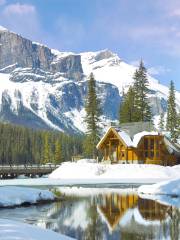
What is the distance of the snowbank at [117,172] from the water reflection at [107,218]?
25347 mm

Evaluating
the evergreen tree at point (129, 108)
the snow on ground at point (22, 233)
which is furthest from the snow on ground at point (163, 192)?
the evergreen tree at point (129, 108)

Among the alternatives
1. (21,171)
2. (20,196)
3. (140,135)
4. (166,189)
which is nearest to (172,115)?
(140,135)

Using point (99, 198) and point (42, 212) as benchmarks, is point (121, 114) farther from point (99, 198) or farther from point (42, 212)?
point (42, 212)

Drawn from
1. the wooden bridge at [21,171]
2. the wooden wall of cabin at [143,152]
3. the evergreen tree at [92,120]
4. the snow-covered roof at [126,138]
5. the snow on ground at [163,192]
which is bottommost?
the snow on ground at [163,192]

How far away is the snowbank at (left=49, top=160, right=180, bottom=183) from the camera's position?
2355 inches

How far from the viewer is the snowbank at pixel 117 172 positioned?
59.8 metres

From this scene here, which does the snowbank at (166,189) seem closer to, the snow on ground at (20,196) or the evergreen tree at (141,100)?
the snow on ground at (20,196)

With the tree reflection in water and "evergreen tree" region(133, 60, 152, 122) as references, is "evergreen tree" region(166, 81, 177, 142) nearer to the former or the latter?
"evergreen tree" region(133, 60, 152, 122)

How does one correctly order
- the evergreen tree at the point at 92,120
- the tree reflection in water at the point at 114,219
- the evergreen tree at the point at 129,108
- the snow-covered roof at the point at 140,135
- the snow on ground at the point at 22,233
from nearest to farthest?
the snow on ground at the point at 22,233
the tree reflection in water at the point at 114,219
the snow-covered roof at the point at 140,135
the evergreen tree at the point at 92,120
the evergreen tree at the point at 129,108

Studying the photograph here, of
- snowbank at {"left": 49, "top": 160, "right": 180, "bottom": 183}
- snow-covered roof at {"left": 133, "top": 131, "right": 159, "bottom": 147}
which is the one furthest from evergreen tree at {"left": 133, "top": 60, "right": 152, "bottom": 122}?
snowbank at {"left": 49, "top": 160, "right": 180, "bottom": 183}

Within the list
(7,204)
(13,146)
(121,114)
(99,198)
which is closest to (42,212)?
(7,204)

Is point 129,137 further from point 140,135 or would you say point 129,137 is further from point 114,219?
point 114,219

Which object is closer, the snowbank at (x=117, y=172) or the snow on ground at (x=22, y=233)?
the snow on ground at (x=22, y=233)

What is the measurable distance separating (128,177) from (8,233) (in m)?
44.3
